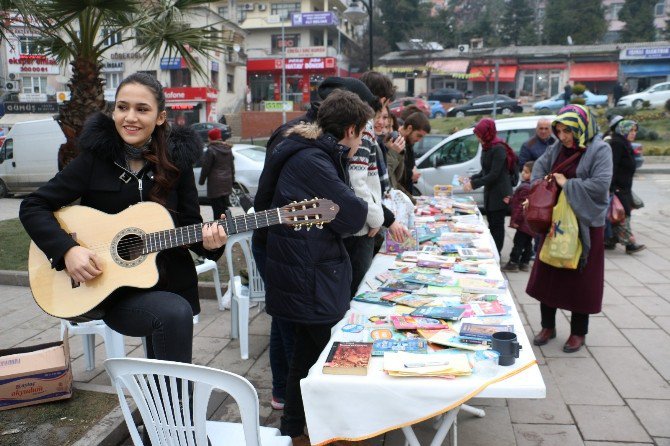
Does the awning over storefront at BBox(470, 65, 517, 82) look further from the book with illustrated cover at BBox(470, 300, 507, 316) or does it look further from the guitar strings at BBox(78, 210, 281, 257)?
the guitar strings at BBox(78, 210, 281, 257)

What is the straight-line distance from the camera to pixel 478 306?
2.86 metres

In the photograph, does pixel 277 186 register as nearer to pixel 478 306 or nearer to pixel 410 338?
pixel 410 338

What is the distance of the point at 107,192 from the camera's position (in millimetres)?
2498

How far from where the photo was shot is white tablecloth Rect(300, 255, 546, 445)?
6.83 ft

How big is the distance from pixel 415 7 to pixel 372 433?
60.7m

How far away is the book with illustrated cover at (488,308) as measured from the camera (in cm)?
275

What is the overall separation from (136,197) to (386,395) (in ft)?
4.55

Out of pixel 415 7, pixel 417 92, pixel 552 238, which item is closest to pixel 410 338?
pixel 552 238

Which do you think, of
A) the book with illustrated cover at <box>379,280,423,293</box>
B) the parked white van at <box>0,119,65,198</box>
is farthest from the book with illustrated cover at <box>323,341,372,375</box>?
the parked white van at <box>0,119,65,198</box>

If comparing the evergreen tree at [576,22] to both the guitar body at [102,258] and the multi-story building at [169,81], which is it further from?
the guitar body at [102,258]

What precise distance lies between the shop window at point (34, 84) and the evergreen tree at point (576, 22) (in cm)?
4448

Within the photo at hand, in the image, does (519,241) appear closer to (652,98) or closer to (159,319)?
(159,319)

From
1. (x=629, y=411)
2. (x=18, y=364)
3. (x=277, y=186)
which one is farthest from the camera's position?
(x=629, y=411)

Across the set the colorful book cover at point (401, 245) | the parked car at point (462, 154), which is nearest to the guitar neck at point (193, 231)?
the colorful book cover at point (401, 245)
